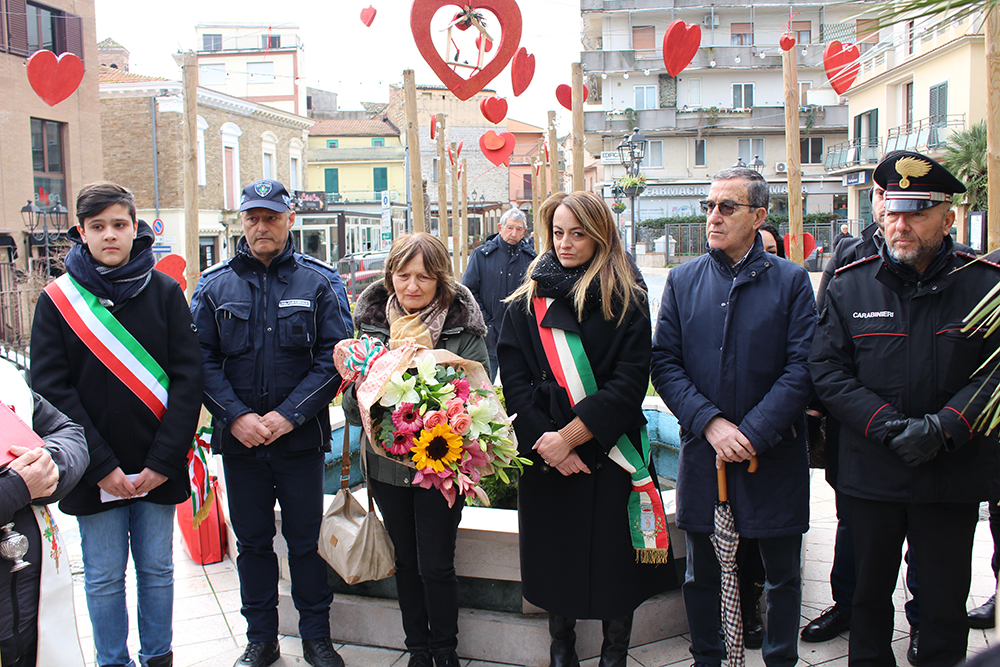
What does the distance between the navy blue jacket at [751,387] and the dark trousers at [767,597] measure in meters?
0.09

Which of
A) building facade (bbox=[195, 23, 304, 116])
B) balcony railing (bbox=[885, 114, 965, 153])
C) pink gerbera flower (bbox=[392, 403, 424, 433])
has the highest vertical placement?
building facade (bbox=[195, 23, 304, 116])

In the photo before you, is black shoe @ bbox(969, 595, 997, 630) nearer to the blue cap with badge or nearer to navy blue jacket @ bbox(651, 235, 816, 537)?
navy blue jacket @ bbox(651, 235, 816, 537)

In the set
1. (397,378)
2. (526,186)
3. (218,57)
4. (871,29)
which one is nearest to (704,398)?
(397,378)

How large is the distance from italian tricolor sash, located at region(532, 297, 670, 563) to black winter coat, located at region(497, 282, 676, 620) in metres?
0.03

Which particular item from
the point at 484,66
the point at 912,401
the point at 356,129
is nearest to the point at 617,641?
the point at 912,401

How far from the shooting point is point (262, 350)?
10.4 ft

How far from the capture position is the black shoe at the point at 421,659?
3.04 m

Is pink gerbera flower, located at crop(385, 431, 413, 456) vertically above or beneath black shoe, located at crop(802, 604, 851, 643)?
above

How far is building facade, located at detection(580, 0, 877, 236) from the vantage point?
37.7 meters

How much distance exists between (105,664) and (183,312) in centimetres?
139

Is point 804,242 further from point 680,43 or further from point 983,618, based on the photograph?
point 983,618

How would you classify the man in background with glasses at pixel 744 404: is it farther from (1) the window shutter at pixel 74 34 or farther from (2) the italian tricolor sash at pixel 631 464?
(1) the window shutter at pixel 74 34

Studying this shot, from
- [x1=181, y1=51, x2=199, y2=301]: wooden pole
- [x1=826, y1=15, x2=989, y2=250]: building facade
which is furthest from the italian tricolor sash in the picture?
[x1=826, y1=15, x2=989, y2=250]: building facade

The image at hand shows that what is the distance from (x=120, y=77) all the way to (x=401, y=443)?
32.0 meters
